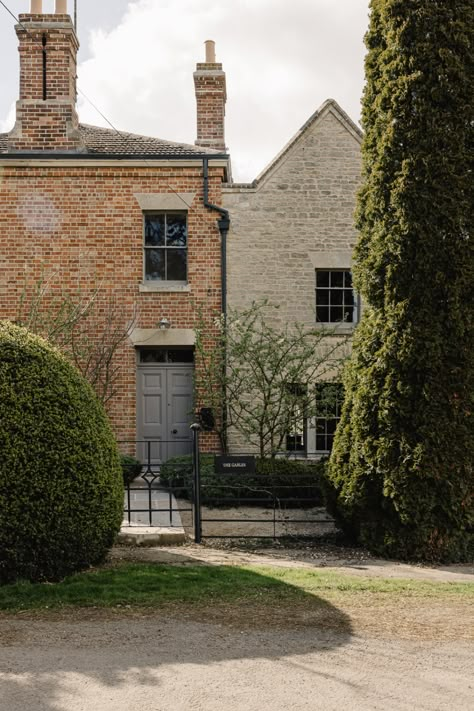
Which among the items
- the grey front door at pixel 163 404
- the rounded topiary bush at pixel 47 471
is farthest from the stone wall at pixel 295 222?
the rounded topiary bush at pixel 47 471

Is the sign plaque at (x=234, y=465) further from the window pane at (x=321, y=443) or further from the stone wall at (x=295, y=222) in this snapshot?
the window pane at (x=321, y=443)

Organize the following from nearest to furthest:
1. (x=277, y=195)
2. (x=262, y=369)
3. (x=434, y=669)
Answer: (x=434, y=669) → (x=262, y=369) → (x=277, y=195)

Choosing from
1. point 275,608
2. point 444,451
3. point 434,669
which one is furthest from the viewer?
point 444,451

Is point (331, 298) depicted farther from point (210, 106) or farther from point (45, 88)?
point (45, 88)

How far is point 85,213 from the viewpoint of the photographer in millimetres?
16469

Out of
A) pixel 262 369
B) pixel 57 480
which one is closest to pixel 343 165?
pixel 262 369

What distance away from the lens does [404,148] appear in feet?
29.4

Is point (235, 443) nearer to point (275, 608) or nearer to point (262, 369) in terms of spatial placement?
point (262, 369)

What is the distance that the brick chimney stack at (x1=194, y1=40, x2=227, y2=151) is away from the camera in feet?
62.1

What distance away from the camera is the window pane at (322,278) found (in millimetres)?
16953

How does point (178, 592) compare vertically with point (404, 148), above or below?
below

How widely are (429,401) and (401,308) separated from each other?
1080mm

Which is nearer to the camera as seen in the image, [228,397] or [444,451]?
[444,451]

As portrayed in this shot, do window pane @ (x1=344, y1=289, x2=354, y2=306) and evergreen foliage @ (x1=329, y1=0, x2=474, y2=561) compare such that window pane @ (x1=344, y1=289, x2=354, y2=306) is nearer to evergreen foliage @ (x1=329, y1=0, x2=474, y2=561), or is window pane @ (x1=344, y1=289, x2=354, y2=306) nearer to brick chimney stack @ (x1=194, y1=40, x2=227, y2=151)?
brick chimney stack @ (x1=194, y1=40, x2=227, y2=151)
